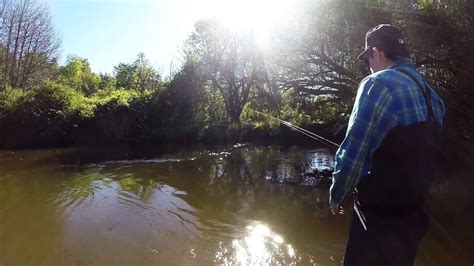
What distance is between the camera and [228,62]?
2600 centimetres

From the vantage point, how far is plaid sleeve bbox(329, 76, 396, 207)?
2340mm

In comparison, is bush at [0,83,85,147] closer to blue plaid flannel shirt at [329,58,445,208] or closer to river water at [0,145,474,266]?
river water at [0,145,474,266]

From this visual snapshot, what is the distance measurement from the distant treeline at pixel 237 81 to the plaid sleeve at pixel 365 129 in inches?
185

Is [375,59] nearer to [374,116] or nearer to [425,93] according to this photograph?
[425,93]

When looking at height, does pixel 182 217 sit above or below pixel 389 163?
below

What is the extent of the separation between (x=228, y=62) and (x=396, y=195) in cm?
2422

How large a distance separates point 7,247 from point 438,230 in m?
7.60

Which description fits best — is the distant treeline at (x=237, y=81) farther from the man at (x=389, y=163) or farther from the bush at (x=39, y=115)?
the man at (x=389, y=163)

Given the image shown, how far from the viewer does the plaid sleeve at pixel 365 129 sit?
2.34 metres

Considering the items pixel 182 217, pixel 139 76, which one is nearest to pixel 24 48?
pixel 139 76

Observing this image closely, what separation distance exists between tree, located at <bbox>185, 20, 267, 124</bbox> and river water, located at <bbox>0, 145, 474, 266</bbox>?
462 inches

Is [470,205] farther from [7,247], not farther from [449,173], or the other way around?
[7,247]

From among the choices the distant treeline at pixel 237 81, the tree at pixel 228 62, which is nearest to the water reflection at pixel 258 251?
the distant treeline at pixel 237 81

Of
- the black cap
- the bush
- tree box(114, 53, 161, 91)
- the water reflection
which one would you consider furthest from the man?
tree box(114, 53, 161, 91)
